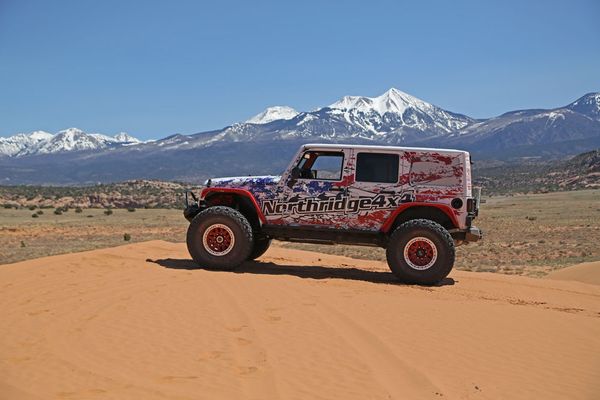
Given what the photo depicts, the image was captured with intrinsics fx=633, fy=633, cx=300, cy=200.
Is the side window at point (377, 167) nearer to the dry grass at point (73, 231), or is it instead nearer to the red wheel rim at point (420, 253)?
the red wheel rim at point (420, 253)

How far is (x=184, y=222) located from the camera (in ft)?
127

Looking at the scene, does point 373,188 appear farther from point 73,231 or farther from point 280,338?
point 73,231

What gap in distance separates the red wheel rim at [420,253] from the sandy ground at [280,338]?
0.44 m

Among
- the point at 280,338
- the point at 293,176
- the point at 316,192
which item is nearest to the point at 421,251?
the point at 316,192

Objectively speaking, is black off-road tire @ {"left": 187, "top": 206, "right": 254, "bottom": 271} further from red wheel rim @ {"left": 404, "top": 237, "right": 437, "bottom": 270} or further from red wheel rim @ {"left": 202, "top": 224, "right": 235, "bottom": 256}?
red wheel rim @ {"left": 404, "top": 237, "right": 437, "bottom": 270}

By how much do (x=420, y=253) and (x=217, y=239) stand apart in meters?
3.47

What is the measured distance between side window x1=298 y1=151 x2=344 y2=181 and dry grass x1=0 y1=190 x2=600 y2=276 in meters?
7.47

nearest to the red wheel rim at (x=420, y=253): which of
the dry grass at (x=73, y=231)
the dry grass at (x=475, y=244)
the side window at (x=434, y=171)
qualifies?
the side window at (x=434, y=171)

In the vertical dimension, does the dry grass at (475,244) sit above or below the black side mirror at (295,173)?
below

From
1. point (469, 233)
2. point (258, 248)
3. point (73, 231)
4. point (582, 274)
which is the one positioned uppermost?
point (469, 233)

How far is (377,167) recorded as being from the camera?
35.6ft

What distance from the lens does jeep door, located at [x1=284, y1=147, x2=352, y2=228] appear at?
35.7ft

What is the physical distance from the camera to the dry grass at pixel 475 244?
1905 centimetres

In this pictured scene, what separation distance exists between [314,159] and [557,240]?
1650 cm
